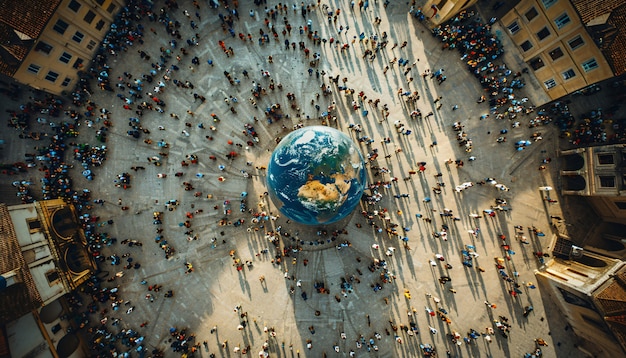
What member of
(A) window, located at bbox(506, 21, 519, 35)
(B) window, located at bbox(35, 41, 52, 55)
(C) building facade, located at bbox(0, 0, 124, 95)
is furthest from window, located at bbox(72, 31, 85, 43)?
(A) window, located at bbox(506, 21, 519, 35)

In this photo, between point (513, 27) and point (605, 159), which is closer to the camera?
point (605, 159)

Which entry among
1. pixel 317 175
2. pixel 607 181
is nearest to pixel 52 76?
pixel 317 175

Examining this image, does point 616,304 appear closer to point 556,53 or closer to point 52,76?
point 556,53

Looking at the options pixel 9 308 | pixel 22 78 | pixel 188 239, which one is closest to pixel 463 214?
pixel 188 239

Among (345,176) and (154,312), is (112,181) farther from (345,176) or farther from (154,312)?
(345,176)

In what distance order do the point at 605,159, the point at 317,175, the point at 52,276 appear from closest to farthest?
1. the point at 317,175
2. the point at 52,276
3. the point at 605,159

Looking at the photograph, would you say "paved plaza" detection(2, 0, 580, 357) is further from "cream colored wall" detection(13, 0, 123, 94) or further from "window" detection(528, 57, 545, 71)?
"cream colored wall" detection(13, 0, 123, 94)

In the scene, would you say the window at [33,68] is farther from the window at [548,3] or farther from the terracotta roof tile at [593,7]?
the terracotta roof tile at [593,7]
